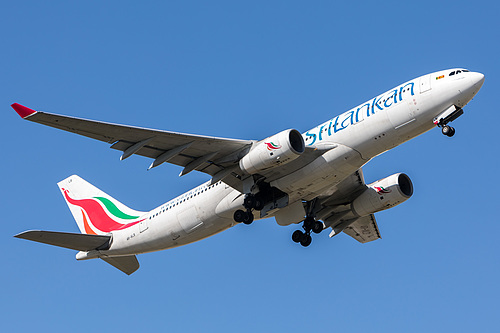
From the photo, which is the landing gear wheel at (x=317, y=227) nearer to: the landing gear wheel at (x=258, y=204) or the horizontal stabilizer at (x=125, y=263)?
the landing gear wheel at (x=258, y=204)

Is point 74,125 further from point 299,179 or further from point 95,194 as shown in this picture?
point 95,194

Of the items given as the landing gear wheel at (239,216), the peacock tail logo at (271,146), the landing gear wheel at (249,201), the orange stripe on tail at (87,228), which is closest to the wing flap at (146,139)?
the peacock tail logo at (271,146)

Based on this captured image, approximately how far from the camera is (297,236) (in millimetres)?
34844

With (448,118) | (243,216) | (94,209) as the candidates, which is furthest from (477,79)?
(94,209)

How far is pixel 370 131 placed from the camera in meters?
28.9

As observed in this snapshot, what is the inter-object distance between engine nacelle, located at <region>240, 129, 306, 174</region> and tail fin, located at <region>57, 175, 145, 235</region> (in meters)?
8.53

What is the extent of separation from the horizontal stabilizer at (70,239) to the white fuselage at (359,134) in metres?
5.63

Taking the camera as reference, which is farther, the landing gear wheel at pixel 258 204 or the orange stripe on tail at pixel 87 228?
the orange stripe on tail at pixel 87 228

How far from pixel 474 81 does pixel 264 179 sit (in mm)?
9320

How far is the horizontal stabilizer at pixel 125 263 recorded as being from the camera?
36906mm

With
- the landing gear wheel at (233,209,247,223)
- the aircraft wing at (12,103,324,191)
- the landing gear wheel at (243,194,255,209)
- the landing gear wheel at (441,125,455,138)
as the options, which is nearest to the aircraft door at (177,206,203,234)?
the landing gear wheel at (233,209,247,223)

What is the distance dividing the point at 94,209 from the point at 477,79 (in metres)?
20.7

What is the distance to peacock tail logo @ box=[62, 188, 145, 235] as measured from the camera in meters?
36.3

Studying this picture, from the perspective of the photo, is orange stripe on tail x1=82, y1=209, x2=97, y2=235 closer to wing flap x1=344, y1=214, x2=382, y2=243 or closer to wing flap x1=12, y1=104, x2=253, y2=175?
wing flap x1=12, y1=104, x2=253, y2=175
